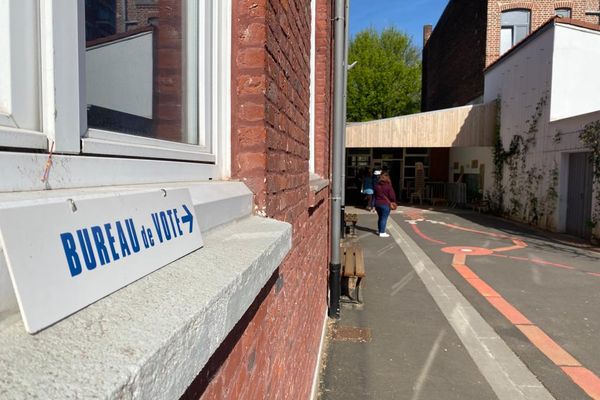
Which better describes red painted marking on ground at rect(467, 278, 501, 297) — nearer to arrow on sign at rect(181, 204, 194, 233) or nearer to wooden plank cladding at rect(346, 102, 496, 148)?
arrow on sign at rect(181, 204, 194, 233)

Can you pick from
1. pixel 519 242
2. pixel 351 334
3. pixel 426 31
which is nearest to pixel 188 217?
pixel 351 334

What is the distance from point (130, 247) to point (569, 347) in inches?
212

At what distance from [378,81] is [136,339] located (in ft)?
105

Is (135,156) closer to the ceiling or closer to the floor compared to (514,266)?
closer to the ceiling

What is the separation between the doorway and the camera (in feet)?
38.6

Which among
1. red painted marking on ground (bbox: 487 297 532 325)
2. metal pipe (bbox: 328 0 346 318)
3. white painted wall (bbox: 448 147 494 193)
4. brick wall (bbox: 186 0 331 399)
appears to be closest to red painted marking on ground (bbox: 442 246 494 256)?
red painted marking on ground (bbox: 487 297 532 325)

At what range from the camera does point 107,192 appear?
2.96ft

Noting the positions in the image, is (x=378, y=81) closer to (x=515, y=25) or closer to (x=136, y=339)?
(x=515, y=25)

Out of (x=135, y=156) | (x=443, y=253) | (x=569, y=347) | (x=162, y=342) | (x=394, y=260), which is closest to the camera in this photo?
(x=162, y=342)

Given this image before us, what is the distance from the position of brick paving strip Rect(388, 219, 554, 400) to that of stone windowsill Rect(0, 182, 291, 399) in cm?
375

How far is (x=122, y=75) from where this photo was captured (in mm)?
1210

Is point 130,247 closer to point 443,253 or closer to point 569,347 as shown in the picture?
point 569,347

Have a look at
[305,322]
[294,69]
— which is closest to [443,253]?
[305,322]

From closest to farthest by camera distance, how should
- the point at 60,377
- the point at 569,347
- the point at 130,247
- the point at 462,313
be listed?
the point at 60,377 → the point at 130,247 → the point at 569,347 → the point at 462,313
